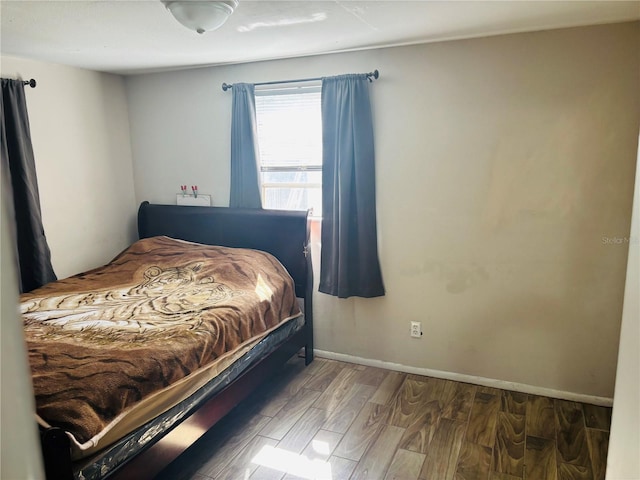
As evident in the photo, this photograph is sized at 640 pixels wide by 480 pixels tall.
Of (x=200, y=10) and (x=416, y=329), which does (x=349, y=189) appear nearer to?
(x=416, y=329)

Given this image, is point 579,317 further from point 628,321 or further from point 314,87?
point 314,87

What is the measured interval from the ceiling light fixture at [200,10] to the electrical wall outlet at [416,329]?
2.29 m

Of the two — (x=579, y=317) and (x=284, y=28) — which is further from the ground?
(x=284, y=28)

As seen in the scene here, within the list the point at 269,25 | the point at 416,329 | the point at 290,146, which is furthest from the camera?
the point at 290,146

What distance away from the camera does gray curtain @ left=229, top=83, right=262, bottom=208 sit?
11.4 feet

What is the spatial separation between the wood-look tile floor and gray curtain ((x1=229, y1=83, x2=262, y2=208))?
4.62 ft

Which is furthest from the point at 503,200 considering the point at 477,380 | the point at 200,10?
the point at 200,10

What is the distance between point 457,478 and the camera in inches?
89.1

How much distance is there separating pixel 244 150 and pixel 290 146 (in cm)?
35

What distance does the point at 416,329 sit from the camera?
3.29m

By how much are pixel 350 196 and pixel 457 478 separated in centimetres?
180

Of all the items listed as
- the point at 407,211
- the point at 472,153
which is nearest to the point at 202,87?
the point at 407,211

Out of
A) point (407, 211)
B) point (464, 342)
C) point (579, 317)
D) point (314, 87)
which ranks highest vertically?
point (314, 87)

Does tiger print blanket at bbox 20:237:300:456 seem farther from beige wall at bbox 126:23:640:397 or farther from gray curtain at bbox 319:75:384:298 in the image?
beige wall at bbox 126:23:640:397
